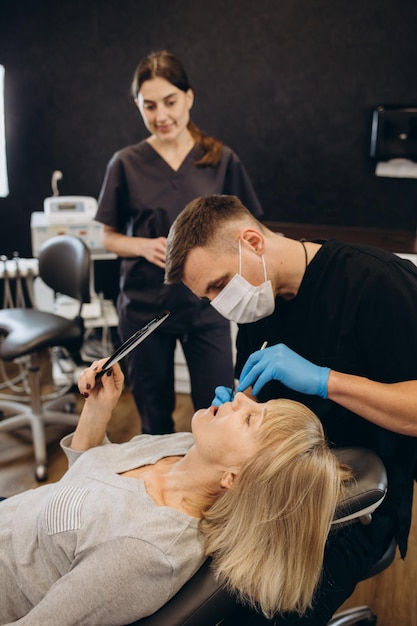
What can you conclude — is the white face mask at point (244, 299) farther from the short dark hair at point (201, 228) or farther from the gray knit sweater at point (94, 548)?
the gray knit sweater at point (94, 548)

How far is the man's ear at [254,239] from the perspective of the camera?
1.27 m

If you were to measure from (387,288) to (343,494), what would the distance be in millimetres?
431

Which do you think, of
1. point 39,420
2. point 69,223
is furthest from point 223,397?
point 69,223

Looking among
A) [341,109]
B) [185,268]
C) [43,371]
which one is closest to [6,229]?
[43,371]

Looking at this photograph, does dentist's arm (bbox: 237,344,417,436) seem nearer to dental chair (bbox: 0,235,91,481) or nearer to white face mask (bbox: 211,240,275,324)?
white face mask (bbox: 211,240,275,324)

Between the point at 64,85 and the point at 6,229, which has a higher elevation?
the point at 64,85

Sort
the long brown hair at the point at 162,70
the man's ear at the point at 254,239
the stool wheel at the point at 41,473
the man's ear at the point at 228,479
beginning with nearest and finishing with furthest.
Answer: the man's ear at the point at 228,479
the man's ear at the point at 254,239
the long brown hair at the point at 162,70
the stool wheel at the point at 41,473

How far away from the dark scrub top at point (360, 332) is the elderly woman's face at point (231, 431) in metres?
0.21

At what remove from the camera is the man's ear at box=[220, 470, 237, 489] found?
113 centimetres

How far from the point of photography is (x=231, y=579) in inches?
38.9

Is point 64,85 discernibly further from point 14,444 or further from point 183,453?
point 183,453

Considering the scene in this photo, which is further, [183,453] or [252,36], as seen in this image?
[252,36]

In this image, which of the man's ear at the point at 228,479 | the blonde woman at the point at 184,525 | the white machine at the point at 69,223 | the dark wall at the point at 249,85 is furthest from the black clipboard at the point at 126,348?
the dark wall at the point at 249,85

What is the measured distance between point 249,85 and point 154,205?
151 centimetres
